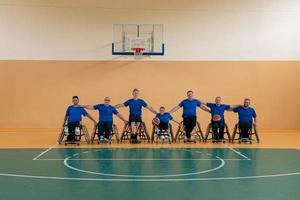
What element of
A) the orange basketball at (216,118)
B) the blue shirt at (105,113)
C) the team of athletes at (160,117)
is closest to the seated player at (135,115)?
the team of athletes at (160,117)

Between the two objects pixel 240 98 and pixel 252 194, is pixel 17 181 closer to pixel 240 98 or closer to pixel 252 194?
pixel 252 194

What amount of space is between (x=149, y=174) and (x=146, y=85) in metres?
9.39

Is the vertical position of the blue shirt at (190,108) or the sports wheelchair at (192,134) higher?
the blue shirt at (190,108)

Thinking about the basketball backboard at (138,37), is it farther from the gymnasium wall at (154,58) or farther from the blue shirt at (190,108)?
the blue shirt at (190,108)

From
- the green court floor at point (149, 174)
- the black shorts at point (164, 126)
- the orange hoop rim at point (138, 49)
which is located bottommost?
the green court floor at point (149, 174)

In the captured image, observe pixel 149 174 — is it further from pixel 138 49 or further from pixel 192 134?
pixel 138 49

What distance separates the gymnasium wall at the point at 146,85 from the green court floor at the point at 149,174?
19.5 ft

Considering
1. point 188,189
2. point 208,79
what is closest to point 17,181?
point 188,189

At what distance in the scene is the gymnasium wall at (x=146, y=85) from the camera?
16.5 meters

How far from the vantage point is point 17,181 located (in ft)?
22.8

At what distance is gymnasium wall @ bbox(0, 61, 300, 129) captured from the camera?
16.5 m

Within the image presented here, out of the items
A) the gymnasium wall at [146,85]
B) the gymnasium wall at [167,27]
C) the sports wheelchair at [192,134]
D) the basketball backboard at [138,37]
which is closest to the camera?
the sports wheelchair at [192,134]

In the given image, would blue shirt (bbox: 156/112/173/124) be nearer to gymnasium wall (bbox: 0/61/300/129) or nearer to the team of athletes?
the team of athletes

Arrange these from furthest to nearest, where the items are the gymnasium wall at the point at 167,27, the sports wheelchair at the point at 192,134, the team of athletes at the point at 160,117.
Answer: the gymnasium wall at the point at 167,27 < the sports wheelchair at the point at 192,134 < the team of athletes at the point at 160,117
